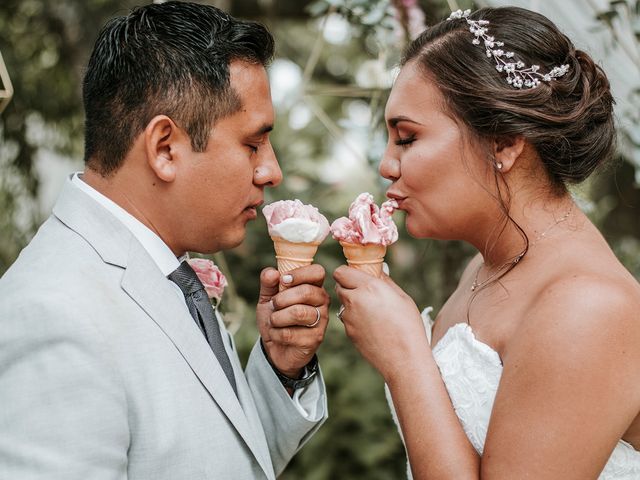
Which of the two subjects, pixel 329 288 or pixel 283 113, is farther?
pixel 283 113

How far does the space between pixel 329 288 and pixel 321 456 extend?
1.31 meters

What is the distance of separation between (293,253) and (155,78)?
30.7 inches

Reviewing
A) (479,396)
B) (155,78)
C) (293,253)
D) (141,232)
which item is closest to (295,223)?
(293,253)

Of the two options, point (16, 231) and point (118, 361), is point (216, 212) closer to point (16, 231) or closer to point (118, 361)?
point (118, 361)

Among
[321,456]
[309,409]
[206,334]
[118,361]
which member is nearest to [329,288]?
[321,456]

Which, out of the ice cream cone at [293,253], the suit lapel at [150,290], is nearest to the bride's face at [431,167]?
the ice cream cone at [293,253]

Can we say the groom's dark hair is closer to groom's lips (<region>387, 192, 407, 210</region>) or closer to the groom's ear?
the groom's ear

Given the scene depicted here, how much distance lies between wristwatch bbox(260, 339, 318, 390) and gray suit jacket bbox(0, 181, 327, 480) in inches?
14.0

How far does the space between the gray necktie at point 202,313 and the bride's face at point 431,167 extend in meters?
0.75

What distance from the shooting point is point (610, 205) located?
581 cm

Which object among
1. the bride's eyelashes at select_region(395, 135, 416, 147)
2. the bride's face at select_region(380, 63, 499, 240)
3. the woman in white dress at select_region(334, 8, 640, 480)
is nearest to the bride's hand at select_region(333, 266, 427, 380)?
the woman in white dress at select_region(334, 8, 640, 480)

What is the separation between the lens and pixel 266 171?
234 cm

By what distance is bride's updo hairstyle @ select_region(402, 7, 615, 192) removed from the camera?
7.36 feet

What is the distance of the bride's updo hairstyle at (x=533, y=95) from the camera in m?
2.24
